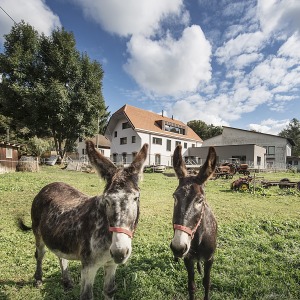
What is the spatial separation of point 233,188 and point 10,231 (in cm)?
Result: 1421

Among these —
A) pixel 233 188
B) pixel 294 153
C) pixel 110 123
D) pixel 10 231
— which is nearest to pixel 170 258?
pixel 10 231

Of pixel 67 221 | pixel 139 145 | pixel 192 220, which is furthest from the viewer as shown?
pixel 139 145

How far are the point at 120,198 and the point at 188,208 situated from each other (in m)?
1.04

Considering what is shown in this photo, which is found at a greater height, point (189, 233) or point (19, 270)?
point (189, 233)

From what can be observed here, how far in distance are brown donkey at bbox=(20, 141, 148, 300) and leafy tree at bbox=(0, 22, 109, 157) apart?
28.5 metres

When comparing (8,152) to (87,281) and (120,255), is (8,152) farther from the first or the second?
(120,255)

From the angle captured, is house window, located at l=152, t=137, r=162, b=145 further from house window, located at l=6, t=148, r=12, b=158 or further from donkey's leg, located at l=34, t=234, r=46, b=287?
donkey's leg, located at l=34, t=234, r=46, b=287

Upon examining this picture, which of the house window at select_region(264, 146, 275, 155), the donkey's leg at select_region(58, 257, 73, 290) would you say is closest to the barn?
the donkey's leg at select_region(58, 257, 73, 290)

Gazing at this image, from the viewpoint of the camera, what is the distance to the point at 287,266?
4816mm

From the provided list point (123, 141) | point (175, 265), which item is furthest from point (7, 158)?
point (175, 265)

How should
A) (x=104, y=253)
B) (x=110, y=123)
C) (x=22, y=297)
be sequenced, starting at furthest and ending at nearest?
1. (x=110, y=123)
2. (x=22, y=297)
3. (x=104, y=253)

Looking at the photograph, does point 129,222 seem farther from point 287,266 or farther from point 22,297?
point 287,266

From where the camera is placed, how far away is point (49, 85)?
29.9m

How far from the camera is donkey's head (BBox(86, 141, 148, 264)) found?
2297 mm
